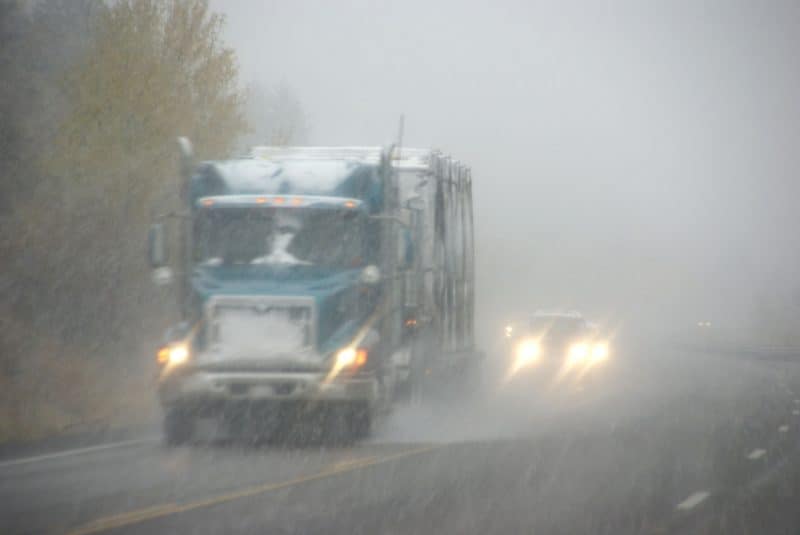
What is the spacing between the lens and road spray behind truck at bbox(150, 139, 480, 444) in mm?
16234

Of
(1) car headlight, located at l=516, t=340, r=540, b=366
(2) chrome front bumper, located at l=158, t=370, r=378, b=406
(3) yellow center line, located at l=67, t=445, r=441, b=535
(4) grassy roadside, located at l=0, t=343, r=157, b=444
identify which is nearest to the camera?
(3) yellow center line, located at l=67, t=445, r=441, b=535

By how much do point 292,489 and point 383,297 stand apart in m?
5.04

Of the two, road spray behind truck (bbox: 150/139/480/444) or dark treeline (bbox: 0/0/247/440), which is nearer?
road spray behind truck (bbox: 150/139/480/444)

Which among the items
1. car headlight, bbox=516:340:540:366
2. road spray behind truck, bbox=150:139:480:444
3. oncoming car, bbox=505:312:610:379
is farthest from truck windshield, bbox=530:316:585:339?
road spray behind truck, bbox=150:139:480:444

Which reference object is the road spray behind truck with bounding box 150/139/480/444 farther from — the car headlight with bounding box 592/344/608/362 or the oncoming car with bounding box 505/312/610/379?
the car headlight with bounding box 592/344/608/362

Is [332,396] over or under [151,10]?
under

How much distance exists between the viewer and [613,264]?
13500 cm

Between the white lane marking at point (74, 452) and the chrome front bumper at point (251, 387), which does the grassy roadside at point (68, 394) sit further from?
the chrome front bumper at point (251, 387)

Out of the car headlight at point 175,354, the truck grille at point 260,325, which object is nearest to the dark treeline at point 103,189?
the car headlight at point 175,354

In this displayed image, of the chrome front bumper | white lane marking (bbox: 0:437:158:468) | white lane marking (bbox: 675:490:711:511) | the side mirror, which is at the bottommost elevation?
white lane marking (bbox: 0:437:158:468)

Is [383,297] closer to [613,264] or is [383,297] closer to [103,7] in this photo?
[103,7]

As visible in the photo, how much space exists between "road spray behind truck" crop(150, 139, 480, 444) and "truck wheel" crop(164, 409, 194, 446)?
0.05 feet

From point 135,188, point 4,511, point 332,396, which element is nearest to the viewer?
point 4,511

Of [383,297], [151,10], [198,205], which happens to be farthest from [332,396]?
[151,10]
